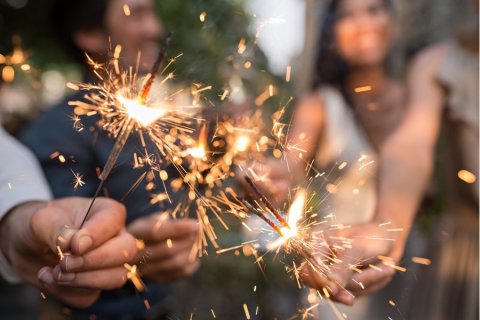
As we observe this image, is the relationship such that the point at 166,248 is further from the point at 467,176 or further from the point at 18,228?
the point at 467,176

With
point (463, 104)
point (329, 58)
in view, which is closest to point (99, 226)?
point (463, 104)

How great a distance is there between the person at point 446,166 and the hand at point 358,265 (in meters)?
0.19

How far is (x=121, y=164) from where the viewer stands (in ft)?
3.74

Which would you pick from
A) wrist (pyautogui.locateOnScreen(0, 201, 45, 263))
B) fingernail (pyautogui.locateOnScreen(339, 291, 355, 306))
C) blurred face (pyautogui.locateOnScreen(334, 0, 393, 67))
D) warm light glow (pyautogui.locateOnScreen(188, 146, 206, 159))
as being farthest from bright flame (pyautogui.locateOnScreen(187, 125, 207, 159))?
blurred face (pyautogui.locateOnScreen(334, 0, 393, 67))

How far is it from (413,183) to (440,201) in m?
0.87

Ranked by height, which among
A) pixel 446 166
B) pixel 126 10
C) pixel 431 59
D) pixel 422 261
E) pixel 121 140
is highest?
pixel 126 10

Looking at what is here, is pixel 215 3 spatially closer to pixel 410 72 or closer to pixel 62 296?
pixel 410 72

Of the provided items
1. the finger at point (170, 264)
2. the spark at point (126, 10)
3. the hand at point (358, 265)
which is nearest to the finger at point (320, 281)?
the hand at point (358, 265)

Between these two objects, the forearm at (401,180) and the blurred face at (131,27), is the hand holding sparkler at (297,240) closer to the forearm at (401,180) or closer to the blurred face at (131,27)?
the forearm at (401,180)

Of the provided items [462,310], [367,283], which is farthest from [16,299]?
[367,283]

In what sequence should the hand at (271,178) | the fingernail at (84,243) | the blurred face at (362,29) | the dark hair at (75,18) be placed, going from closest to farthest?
the fingernail at (84,243) < the hand at (271,178) < the dark hair at (75,18) < the blurred face at (362,29)

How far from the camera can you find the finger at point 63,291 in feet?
2.83

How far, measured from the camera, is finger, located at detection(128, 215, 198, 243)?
1040mm

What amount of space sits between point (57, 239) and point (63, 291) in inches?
5.2
